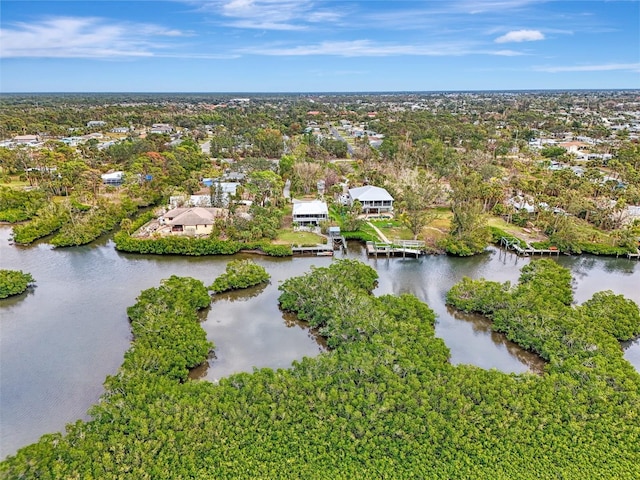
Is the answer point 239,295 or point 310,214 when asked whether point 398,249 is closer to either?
point 310,214

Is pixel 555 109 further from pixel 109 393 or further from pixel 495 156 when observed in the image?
pixel 109 393

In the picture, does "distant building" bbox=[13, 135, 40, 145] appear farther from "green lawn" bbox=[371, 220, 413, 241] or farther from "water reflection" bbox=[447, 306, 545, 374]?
"water reflection" bbox=[447, 306, 545, 374]

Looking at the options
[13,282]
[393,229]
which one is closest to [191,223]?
[13,282]

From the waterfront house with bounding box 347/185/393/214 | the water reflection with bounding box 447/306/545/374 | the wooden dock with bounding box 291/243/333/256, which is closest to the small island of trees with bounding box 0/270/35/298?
the wooden dock with bounding box 291/243/333/256

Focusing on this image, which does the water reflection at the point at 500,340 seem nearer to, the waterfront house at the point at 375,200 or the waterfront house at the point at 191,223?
the waterfront house at the point at 375,200

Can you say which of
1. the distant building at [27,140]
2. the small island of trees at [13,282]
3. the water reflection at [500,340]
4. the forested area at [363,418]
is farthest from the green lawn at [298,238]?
the distant building at [27,140]

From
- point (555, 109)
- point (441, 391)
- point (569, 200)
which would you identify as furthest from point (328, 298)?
point (555, 109)
